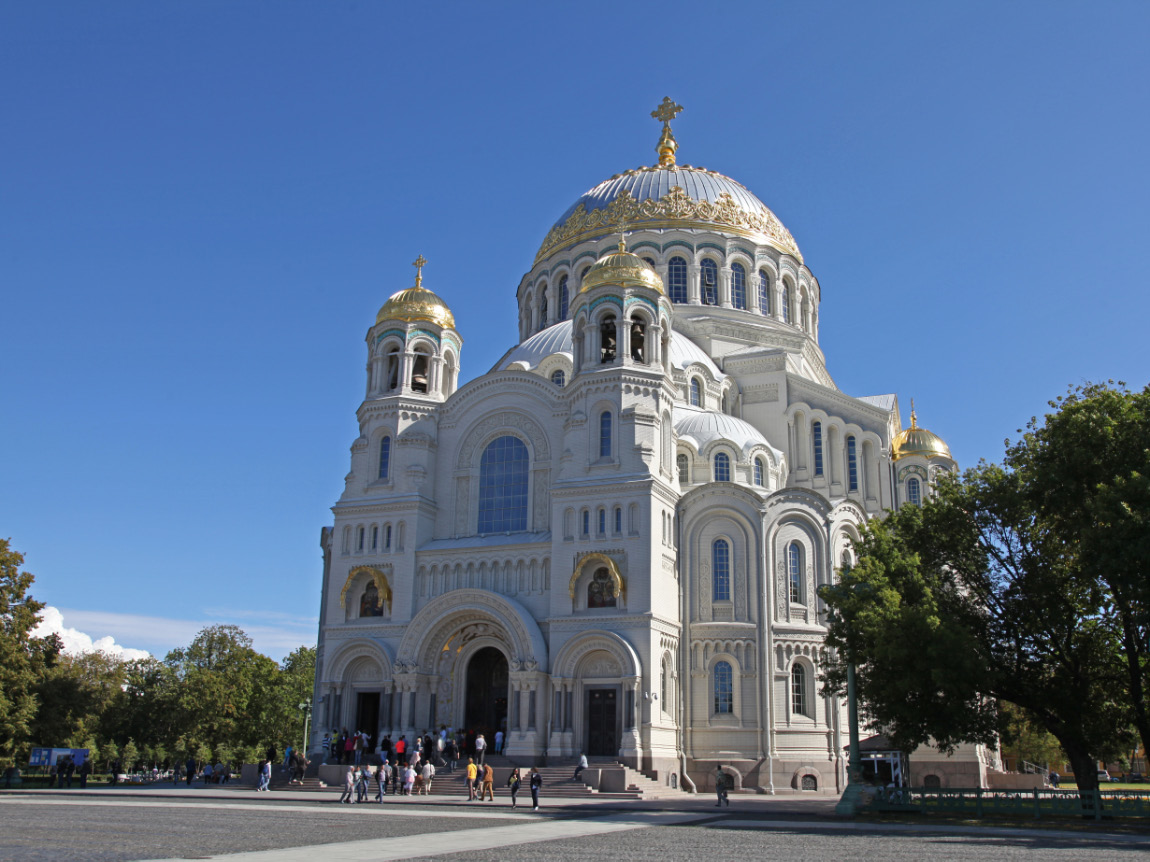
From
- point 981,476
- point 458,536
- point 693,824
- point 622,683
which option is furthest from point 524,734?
point 981,476

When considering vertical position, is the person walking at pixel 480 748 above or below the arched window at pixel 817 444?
below

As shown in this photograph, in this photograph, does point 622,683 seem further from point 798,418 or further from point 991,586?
point 798,418

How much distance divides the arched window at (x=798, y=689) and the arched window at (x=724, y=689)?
203 centimetres

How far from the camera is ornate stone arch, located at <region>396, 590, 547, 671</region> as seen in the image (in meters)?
33.3

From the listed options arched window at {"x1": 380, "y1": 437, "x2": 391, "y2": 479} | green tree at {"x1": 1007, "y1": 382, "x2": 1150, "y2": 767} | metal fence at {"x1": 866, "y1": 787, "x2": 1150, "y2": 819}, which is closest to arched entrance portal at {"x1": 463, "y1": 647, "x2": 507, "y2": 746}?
arched window at {"x1": 380, "y1": 437, "x2": 391, "y2": 479}

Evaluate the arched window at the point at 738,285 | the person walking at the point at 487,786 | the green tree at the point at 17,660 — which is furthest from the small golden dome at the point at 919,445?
the green tree at the point at 17,660

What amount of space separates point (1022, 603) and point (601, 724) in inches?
539

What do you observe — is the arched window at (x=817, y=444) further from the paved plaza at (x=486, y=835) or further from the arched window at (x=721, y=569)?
the paved plaza at (x=486, y=835)

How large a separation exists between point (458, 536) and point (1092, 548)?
21960 mm

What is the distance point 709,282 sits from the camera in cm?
4866

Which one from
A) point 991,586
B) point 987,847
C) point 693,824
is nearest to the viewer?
point 987,847

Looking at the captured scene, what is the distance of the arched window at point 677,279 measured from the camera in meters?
48.0

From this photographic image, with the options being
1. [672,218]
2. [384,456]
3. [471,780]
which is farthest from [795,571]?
[672,218]

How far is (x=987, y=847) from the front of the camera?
52.5 feet
